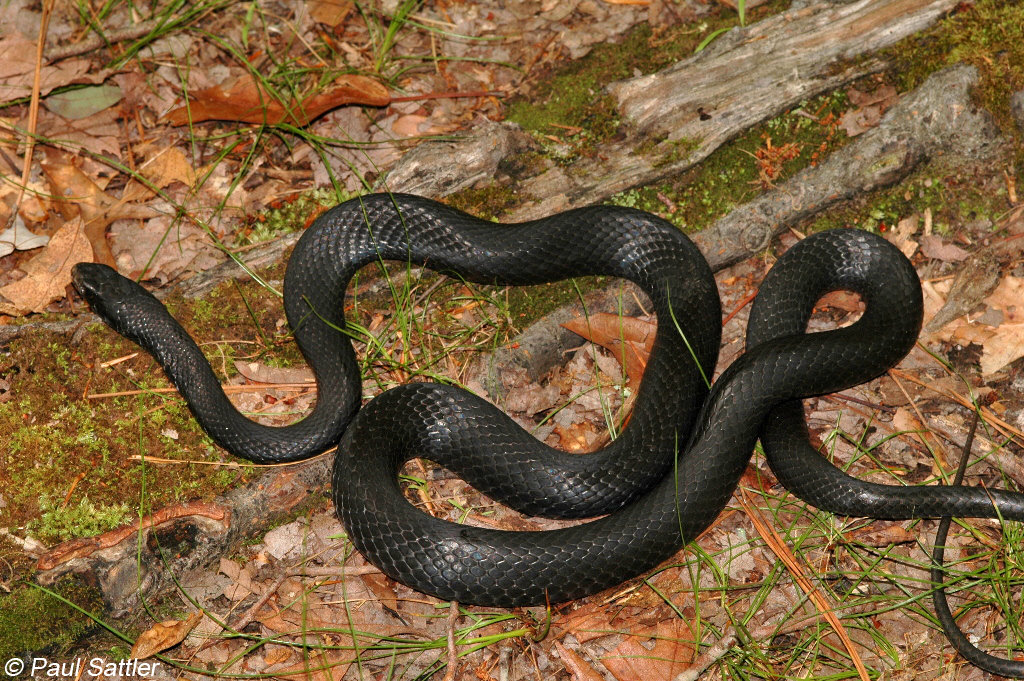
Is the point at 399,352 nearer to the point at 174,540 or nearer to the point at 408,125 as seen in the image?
the point at 174,540

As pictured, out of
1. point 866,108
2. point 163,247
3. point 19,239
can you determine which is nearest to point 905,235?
point 866,108

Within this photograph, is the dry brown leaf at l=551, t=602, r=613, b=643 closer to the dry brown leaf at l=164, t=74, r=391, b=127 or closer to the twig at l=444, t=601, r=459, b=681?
the twig at l=444, t=601, r=459, b=681

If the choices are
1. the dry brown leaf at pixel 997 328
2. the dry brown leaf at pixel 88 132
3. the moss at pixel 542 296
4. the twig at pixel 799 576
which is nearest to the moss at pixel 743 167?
the moss at pixel 542 296

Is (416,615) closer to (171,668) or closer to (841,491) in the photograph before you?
(171,668)

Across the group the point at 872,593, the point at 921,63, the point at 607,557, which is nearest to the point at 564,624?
the point at 607,557

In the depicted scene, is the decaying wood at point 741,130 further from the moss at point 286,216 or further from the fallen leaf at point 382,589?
the fallen leaf at point 382,589

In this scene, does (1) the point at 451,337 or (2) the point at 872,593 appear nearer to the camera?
(2) the point at 872,593
